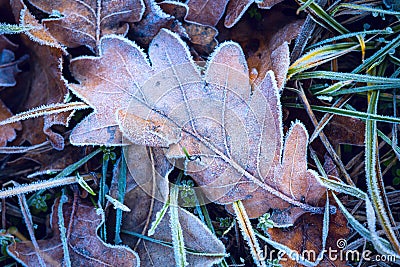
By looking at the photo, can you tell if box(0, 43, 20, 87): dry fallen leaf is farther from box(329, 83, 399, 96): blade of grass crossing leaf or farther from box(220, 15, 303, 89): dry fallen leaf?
box(329, 83, 399, 96): blade of grass crossing leaf

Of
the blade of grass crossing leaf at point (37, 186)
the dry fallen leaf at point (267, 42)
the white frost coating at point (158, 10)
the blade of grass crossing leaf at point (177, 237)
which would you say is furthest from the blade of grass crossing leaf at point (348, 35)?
the blade of grass crossing leaf at point (37, 186)

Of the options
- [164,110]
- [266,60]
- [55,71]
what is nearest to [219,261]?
[164,110]

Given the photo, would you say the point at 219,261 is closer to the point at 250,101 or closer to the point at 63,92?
the point at 250,101

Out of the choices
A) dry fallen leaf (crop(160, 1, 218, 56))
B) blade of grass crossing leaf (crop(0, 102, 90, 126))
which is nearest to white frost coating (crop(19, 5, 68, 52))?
blade of grass crossing leaf (crop(0, 102, 90, 126))

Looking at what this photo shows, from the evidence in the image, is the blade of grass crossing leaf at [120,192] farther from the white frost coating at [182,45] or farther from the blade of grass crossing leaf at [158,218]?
the white frost coating at [182,45]

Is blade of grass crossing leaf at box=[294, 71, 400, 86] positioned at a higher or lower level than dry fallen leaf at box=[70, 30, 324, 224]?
higher

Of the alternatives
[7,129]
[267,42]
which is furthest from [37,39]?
[267,42]

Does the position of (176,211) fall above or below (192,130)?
below

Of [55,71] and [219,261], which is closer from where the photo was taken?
[219,261]
